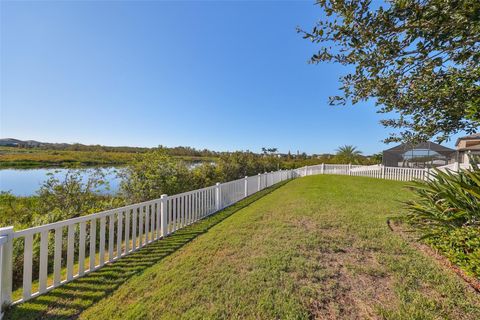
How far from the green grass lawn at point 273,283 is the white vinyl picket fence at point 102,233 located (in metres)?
0.21

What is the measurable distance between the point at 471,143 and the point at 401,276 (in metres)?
24.8

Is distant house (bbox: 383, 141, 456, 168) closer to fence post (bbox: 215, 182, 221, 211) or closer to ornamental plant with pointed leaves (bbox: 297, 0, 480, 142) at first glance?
fence post (bbox: 215, 182, 221, 211)

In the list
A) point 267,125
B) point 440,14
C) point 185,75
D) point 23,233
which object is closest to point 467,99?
point 440,14

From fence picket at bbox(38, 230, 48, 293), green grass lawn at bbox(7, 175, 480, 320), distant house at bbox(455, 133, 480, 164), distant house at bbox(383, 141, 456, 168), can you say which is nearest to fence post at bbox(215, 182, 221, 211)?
green grass lawn at bbox(7, 175, 480, 320)

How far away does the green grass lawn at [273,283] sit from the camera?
6.45ft

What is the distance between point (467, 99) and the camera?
7.19ft

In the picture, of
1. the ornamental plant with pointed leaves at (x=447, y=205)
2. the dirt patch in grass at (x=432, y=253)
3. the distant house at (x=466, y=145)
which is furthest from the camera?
the distant house at (x=466, y=145)

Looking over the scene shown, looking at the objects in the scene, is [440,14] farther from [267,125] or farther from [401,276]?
[267,125]

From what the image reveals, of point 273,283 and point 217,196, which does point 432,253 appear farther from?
point 217,196

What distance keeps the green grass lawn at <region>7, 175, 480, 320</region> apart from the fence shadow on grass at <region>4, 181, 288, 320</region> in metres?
0.01

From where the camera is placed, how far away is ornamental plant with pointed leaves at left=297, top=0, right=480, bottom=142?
5.49 feet

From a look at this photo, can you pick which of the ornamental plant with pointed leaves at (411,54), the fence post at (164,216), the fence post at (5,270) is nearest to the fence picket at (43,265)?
the fence post at (5,270)

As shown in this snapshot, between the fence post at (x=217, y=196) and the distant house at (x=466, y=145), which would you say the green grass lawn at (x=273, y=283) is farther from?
the distant house at (x=466, y=145)

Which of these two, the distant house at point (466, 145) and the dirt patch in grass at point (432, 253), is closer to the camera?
the dirt patch in grass at point (432, 253)
